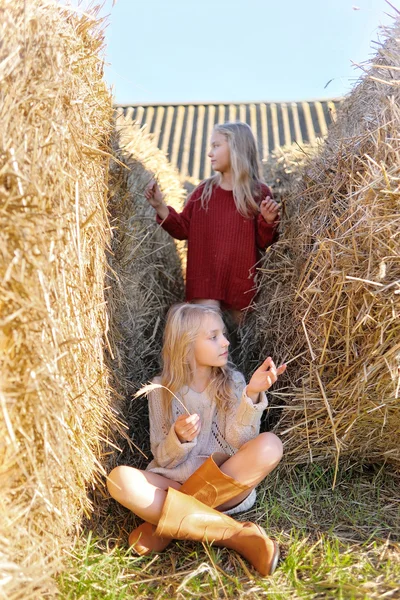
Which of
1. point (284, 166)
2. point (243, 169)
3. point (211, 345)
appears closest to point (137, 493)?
point (211, 345)

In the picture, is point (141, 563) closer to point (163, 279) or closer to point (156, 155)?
point (163, 279)

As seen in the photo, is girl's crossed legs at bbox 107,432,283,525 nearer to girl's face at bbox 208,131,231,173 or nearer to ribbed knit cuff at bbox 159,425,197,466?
ribbed knit cuff at bbox 159,425,197,466

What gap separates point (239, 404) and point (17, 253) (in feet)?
3.64

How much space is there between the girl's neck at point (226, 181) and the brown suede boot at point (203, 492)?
1.65 metres

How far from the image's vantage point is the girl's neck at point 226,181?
3.29 m

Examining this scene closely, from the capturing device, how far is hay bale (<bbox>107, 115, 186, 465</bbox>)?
8.43ft

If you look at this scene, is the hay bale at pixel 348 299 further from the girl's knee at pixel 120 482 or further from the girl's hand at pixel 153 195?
the girl's hand at pixel 153 195

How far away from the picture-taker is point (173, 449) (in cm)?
224

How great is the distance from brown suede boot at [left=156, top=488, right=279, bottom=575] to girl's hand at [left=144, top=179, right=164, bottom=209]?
5.37 ft

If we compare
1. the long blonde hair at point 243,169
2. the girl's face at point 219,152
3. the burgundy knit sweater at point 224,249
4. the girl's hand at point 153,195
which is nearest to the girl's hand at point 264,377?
the burgundy knit sweater at point 224,249

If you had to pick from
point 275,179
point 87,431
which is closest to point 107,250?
point 87,431

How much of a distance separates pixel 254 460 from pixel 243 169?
1.62 metres

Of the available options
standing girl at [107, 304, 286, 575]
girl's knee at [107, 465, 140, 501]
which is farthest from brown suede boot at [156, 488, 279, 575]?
girl's knee at [107, 465, 140, 501]

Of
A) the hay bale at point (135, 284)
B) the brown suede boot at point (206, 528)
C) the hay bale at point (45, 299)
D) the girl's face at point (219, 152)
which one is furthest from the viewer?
the girl's face at point (219, 152)
